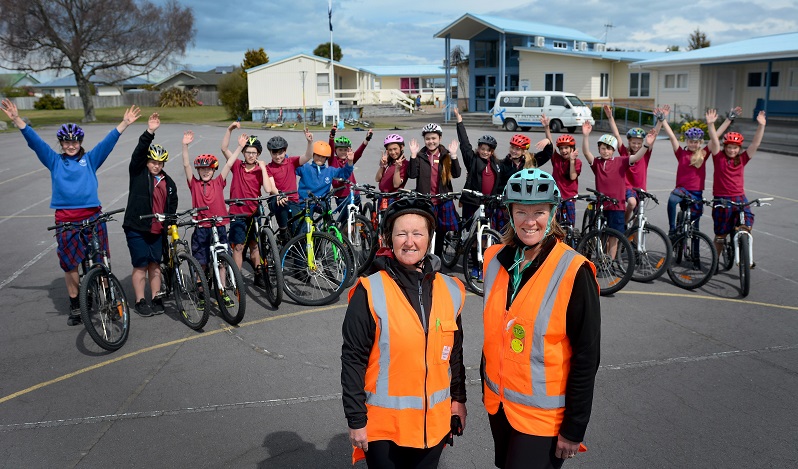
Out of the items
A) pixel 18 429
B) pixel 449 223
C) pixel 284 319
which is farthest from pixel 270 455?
pixel 449 223

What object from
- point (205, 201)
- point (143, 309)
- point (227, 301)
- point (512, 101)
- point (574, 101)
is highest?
point (512, 101)

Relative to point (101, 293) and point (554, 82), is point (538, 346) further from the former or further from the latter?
point (554, 82)

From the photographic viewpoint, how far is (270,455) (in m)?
4.57

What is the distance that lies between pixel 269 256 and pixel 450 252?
2975mm

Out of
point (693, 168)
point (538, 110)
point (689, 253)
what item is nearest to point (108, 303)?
point (689, 253)

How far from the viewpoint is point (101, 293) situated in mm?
6652

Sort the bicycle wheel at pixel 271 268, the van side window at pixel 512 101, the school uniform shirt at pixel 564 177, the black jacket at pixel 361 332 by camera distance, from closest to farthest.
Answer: the black jacket at pixel 361 332 → the bicycle wheel at pixel 271 268 → the school uniform shirt at pixel 564 177 → the van side window at pixel 512 101

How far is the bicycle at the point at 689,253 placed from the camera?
834 centimetres

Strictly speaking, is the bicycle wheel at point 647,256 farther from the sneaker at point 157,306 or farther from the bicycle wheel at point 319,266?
the sneaker at point 157,306

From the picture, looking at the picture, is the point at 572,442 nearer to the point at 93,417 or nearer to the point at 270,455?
the point at 270,455

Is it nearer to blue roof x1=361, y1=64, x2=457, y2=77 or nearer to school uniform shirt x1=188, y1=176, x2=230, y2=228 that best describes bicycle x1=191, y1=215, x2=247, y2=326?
school uniform shirt x1=188, y1=176, x2=230, y2=228

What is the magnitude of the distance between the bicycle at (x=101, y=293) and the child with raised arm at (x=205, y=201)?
2.95 feet

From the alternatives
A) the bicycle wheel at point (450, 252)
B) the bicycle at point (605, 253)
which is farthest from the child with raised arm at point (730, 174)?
the bicycle wheel at point (450, 252)

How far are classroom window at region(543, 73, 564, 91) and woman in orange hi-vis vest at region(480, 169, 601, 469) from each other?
1720 inches
